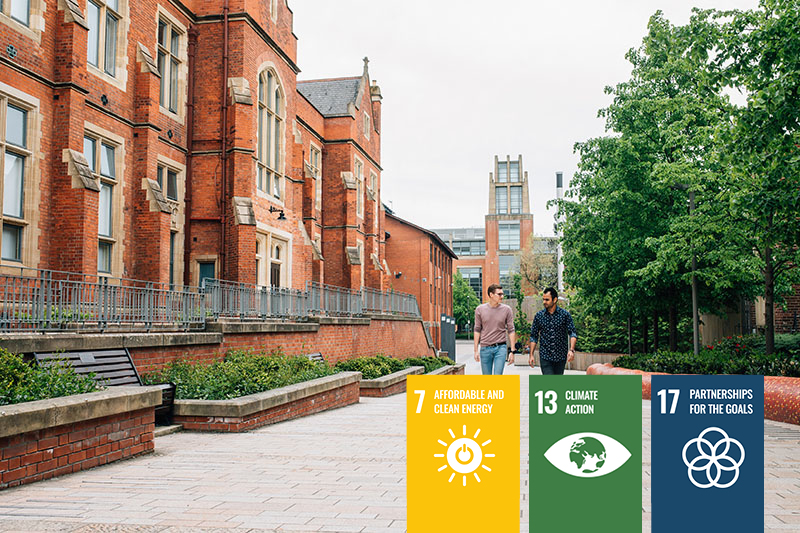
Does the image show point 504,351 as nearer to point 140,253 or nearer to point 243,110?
point 140,253

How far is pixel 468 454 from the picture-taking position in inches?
167

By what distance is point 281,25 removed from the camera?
83.7 feet

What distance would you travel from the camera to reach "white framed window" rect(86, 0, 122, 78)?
17.0 meters

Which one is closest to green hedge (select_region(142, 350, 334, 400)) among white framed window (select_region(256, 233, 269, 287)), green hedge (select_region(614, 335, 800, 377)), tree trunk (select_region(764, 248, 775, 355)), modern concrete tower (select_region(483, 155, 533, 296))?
green hedge (select_region(614, 335, 800, 377))

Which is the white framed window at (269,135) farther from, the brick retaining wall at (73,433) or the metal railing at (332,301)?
the brick retaining wall at (73,433)

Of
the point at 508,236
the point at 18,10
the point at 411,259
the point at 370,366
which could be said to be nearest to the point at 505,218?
the point at 508,236

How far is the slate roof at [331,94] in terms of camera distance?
121 feet

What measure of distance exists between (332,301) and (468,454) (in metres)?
21.6

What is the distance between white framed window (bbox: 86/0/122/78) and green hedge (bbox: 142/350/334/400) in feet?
27.5

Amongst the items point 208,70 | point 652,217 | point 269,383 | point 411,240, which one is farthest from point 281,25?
point 411,240

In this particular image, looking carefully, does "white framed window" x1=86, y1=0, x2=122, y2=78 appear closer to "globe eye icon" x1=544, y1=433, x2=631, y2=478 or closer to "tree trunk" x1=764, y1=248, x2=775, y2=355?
"globe eye icon" x1=544, y1=433, x2=631, y2=478

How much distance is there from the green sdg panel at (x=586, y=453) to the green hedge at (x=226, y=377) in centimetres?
767

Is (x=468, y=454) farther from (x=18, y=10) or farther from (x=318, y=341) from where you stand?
(x=318, y=341)

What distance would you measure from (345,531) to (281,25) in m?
23.4
